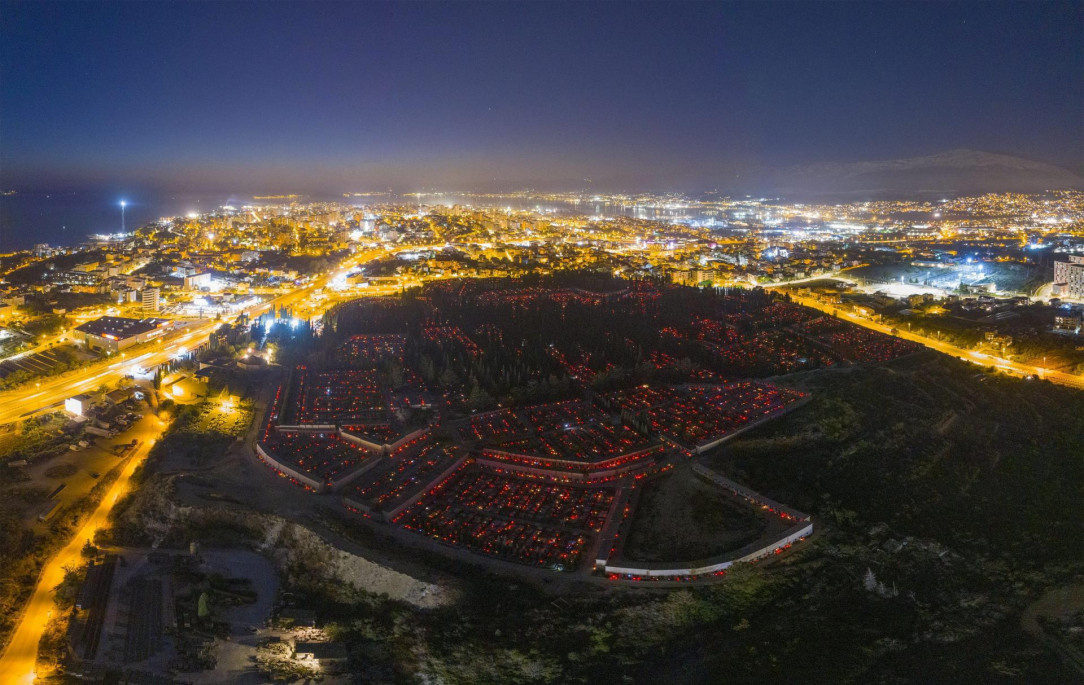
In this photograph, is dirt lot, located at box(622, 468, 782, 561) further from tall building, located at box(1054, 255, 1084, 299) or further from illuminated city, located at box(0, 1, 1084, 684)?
tall building, located at box(1054, 255, 1084, 299)

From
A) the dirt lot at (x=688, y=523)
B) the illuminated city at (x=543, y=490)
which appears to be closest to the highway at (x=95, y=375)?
the illuminated city at (x=543, y=490)

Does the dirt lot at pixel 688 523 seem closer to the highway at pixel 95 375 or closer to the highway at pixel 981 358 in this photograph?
the highway at pixel 981 358

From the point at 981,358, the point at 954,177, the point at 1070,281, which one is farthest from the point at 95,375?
the point at 954,177

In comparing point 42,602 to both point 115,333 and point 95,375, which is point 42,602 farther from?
point 115,333

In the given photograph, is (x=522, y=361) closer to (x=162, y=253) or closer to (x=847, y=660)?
(x=847, y=660)

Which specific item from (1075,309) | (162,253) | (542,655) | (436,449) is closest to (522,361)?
(436,449)

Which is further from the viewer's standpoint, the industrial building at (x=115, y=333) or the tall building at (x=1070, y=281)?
the tall building at (x=1070, y=281)
